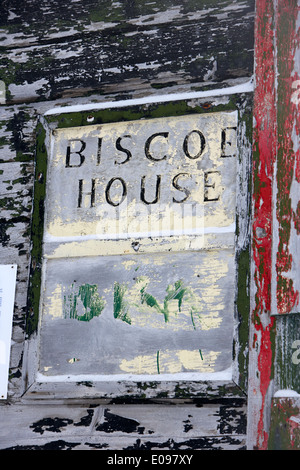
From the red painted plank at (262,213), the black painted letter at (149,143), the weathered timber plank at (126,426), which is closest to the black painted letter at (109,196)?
the black painted letter at (149,143)

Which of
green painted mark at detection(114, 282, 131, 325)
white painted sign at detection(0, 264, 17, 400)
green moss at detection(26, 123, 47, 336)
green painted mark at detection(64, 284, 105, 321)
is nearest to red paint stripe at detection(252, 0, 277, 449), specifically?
green painted mark at detection(114, 282, 131, 325)

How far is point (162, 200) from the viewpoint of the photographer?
7.57ft

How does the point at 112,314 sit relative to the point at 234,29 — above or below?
below

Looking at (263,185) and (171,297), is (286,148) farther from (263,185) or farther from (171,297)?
(171,297)

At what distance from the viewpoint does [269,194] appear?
218 centimetres

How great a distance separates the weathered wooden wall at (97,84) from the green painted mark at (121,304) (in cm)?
27

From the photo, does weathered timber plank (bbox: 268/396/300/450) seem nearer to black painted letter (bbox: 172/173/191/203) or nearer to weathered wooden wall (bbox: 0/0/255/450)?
weathered wooden wall (bbox: 0/0/255/450)

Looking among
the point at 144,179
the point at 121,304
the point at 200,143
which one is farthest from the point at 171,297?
the point at 200,143

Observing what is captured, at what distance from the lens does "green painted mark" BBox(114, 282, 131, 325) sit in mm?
2246

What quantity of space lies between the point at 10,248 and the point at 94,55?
78cm

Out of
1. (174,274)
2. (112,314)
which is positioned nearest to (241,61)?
(174,274)

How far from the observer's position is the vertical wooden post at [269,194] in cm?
205
